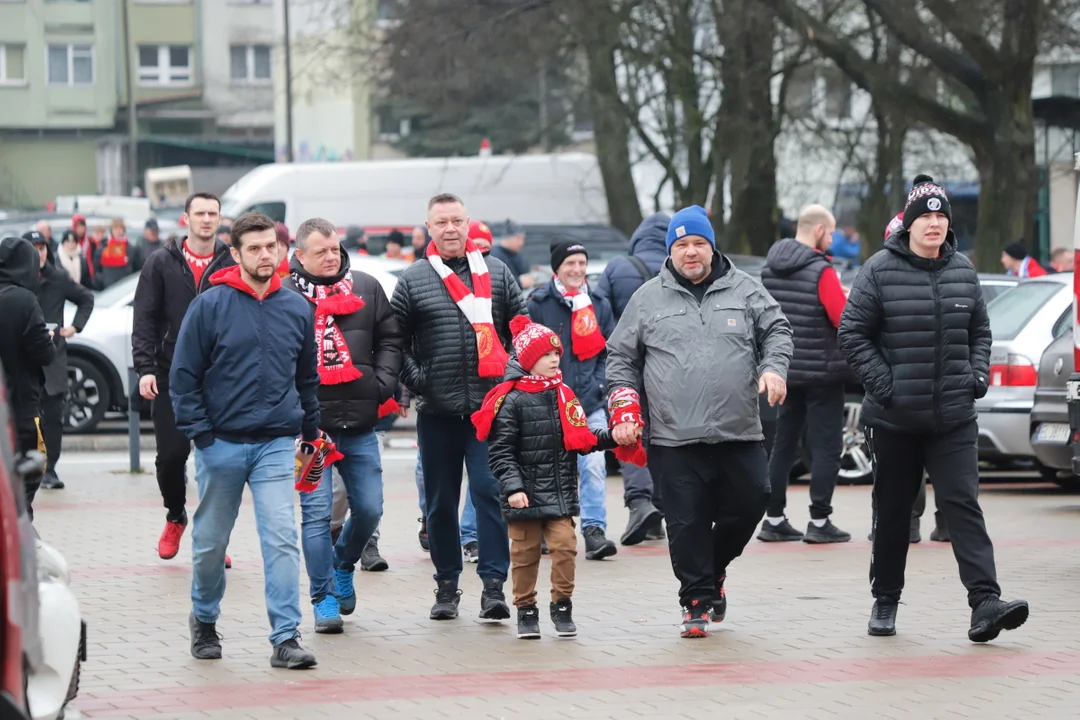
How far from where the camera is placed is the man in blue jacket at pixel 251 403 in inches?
293

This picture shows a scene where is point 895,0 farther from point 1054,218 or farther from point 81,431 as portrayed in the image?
point 1054,218

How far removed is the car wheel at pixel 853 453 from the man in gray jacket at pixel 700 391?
5615 mm

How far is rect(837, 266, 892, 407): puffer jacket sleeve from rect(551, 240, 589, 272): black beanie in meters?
2.88

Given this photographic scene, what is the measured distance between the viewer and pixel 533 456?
8.18 metres

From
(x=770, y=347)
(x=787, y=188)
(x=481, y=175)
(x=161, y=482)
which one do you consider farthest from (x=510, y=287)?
(x=787, y=188)

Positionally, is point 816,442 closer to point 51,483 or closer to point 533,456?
point 533,456

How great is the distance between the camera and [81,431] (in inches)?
719

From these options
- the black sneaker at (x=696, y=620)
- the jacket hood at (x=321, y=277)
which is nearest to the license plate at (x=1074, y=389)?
the black sneaker at (x=696, y=620)

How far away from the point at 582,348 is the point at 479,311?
2.22m

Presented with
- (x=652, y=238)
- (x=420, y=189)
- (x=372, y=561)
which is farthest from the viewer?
(x=420, y=189)

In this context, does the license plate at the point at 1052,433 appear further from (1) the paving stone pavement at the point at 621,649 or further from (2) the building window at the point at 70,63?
(2) the building window at the point at 70,63

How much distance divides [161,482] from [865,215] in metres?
25.7

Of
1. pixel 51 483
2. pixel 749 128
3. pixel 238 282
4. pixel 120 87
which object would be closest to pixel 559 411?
pixel 238 282

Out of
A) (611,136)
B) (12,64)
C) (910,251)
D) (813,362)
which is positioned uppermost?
(12,64)
